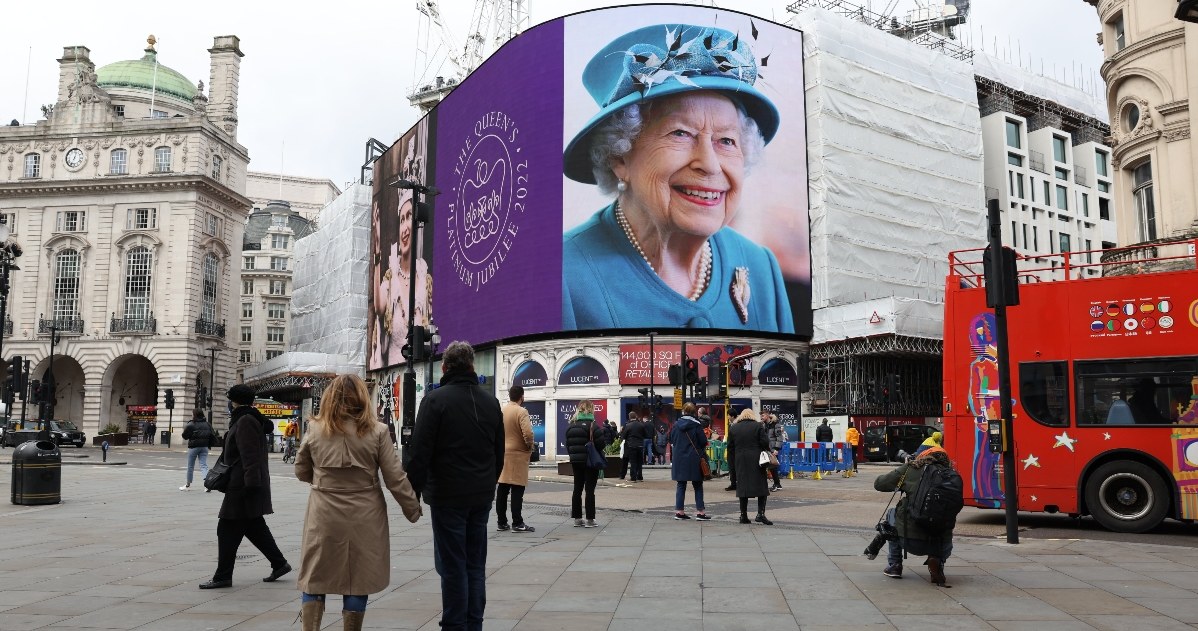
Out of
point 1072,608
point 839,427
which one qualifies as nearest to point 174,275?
point 839,427

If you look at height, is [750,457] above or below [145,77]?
below

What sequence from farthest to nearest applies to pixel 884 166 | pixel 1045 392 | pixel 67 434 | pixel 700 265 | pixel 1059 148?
pixel 1059 148 < pixel 884 166 < pixel 67 434 < pixel 700 265 < pixel 1045 392

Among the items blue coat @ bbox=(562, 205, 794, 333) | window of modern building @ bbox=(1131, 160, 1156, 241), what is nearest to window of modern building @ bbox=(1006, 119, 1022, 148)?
blue coat @ bbox=(562, 205, 794, 333)

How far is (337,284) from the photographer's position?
72.5 metres

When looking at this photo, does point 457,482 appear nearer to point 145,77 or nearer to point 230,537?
point 230,537

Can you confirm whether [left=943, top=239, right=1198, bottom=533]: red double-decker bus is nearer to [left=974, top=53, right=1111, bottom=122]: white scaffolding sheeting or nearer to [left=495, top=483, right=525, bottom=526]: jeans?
[left=495, top=483, right=525, bottom=526]: jeans

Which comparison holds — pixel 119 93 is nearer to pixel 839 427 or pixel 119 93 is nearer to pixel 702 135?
pixel 702 135

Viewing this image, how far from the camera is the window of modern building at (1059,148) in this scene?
60.2 m

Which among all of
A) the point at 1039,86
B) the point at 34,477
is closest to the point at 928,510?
the point at 34,477

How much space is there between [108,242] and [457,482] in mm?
67315

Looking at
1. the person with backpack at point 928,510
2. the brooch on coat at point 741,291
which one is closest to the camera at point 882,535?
the person with backpack at point 928,510

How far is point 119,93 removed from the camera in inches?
3076

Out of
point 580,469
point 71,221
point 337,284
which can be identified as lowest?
point 580,469

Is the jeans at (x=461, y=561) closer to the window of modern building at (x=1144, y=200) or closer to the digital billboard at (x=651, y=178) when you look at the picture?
the window of modern building at (x=1144, y=200)
